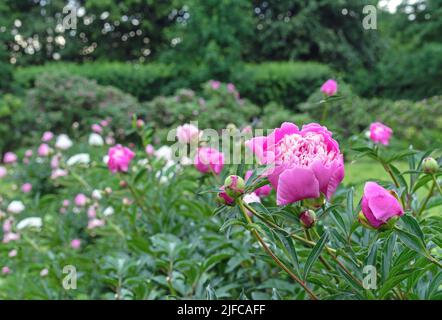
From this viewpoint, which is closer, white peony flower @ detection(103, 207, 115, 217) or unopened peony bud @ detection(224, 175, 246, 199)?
unopened peony bud @ detection(224, 175, 246, 199)

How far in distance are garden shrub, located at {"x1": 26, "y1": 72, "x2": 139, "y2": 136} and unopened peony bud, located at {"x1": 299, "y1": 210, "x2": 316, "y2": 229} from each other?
5.50 meters

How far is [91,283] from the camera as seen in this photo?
1.70 m

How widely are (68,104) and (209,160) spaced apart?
5.31 metres

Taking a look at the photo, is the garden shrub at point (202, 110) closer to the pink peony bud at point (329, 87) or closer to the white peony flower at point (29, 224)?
the white peony flower at point (29, 224)

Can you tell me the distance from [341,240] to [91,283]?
1.10 metres

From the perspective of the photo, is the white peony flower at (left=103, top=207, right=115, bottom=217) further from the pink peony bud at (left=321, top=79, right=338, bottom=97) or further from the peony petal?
the peony petal

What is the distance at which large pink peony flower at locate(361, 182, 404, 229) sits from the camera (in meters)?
0.68

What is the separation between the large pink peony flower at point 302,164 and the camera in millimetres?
686

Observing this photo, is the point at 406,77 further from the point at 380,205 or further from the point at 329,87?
the point at 380,205

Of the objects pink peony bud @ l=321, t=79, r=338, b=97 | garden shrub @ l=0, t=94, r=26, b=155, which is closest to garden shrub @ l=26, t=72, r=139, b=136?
garden shrub @ l=0, t=94, r=26, b=155

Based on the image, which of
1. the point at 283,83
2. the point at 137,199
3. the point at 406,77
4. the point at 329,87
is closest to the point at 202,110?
the point at 283,83

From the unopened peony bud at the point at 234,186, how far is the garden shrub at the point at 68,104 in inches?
216

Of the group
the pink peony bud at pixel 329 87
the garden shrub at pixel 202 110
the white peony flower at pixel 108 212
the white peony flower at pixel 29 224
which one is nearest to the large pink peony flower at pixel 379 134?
the pink peony bud at pixel 329 87
